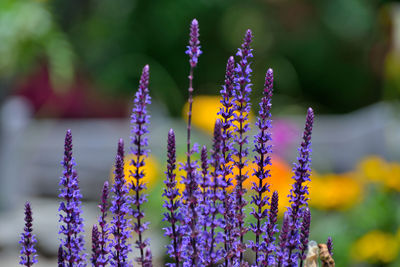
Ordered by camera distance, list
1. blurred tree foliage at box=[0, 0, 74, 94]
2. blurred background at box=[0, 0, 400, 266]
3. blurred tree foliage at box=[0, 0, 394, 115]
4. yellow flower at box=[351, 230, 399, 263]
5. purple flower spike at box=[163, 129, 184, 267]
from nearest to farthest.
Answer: purple flower spike at box=[163, 129, 184, 267] < yellow flower at box=[351, 230, 399, 263] < blurred tree foliage at box=[0, 0, 74, 94] < blurred background at box=[0, 0, 400, 266] < blurred tree foliage at box=[0, 0, 394, 115]

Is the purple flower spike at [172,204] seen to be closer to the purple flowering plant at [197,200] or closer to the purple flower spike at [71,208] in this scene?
the purple flowering plant at [197,200]

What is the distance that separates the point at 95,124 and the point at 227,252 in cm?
906

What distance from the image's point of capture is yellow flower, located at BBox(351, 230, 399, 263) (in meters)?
3.87

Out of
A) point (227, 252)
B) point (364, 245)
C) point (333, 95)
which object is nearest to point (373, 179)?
point (364, 245)

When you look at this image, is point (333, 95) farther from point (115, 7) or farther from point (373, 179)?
point (373, 179)

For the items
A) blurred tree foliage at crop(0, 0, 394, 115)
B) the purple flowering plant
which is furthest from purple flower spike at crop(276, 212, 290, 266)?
blurred tree foliage at crop(0, 0, 394, 115)

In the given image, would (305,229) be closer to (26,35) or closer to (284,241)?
(284,241)

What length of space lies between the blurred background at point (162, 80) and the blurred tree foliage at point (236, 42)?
0.02m

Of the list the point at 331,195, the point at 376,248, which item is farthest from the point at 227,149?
the point at 331,195

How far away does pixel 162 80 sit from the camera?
9.76m

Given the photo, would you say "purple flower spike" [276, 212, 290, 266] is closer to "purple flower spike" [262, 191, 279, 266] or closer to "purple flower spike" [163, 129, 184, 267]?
"purple flower spike" [262, 191, 279, 266]

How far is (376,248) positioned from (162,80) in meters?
6.27

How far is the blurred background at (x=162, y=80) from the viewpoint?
5.69 m

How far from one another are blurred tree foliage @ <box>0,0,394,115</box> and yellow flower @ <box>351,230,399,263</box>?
6.24m
